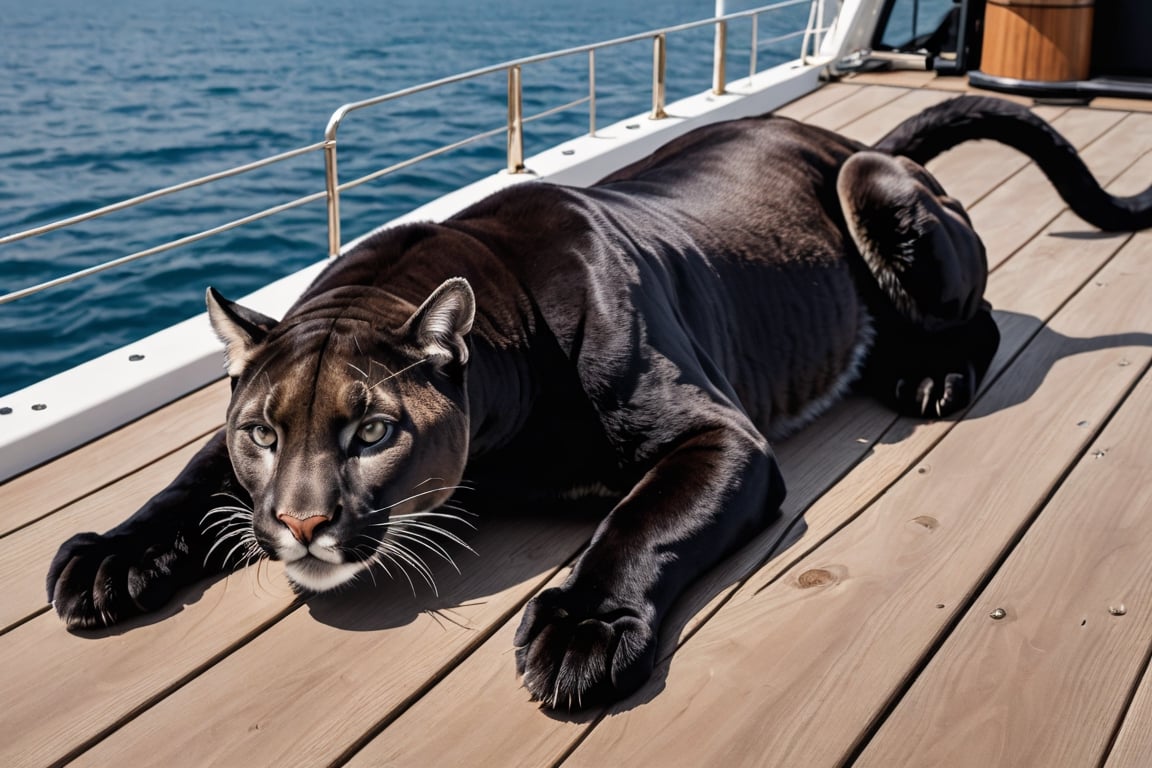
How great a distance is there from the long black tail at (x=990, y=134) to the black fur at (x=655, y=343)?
10.5 inches

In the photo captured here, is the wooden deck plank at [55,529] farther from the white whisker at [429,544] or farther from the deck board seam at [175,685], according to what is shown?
the white whisker at [429,544]

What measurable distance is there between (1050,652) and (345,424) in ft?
3.79

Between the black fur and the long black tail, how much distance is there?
27cm

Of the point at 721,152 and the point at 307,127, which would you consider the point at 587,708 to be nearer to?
the point at 721,152

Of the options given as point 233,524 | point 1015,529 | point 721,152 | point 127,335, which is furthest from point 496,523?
point 127,335

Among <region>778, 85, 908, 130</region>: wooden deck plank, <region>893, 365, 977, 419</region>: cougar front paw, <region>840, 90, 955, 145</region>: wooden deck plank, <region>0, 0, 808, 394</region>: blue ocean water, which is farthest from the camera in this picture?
<region>0, 0, 808, 394</region>: blue ocean water

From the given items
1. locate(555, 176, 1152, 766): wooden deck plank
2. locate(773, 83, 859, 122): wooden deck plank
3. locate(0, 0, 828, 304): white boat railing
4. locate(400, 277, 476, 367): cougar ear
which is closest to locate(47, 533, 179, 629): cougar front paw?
locate(400, 277, 476, 367): cougar ear

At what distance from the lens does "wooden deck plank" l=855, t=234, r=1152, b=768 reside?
171cm

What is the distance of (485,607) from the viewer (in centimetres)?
208

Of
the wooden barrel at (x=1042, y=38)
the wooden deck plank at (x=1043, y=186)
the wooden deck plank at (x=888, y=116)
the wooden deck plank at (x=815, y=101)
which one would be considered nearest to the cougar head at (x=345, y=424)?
the wooden deck plank at (x=1043, y=186)

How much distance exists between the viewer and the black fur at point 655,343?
2033mm

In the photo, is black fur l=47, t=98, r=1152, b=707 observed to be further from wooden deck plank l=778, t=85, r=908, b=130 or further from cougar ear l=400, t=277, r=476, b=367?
wooden deck plank l=778, t=85, r=908, b=130

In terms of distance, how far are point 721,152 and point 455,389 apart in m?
1.23

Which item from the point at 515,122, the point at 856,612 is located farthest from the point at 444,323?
the point at 515,122
